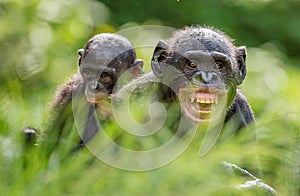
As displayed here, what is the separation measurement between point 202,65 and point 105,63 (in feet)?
0.84

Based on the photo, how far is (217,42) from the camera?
2.35 metres

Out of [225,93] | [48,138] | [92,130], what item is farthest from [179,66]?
[48,138]

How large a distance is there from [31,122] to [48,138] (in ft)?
0.08

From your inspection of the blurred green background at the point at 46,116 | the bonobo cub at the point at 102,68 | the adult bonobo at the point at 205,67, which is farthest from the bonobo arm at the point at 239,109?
the blurred green background at the point at 46,116

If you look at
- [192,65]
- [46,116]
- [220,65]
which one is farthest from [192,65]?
[46,116]

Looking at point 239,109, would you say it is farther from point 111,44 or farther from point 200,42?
point 111,44

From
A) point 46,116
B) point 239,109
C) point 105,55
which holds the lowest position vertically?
point 239,109

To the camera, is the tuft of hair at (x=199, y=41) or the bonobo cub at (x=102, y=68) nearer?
the bonobo cub at (x=102, y=68)

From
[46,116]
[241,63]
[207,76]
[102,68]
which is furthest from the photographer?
[241,63]

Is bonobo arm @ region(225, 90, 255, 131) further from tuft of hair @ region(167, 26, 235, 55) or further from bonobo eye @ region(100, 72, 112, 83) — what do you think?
bonobo eye @ region(100, 72, 112, 83)

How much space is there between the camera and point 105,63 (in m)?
2.28

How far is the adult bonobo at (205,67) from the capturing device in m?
1.93

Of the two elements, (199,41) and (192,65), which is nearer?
(192,65)

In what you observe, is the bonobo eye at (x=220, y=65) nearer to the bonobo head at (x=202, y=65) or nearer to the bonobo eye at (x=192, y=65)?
the bonobo head at (x=202, y=65)
